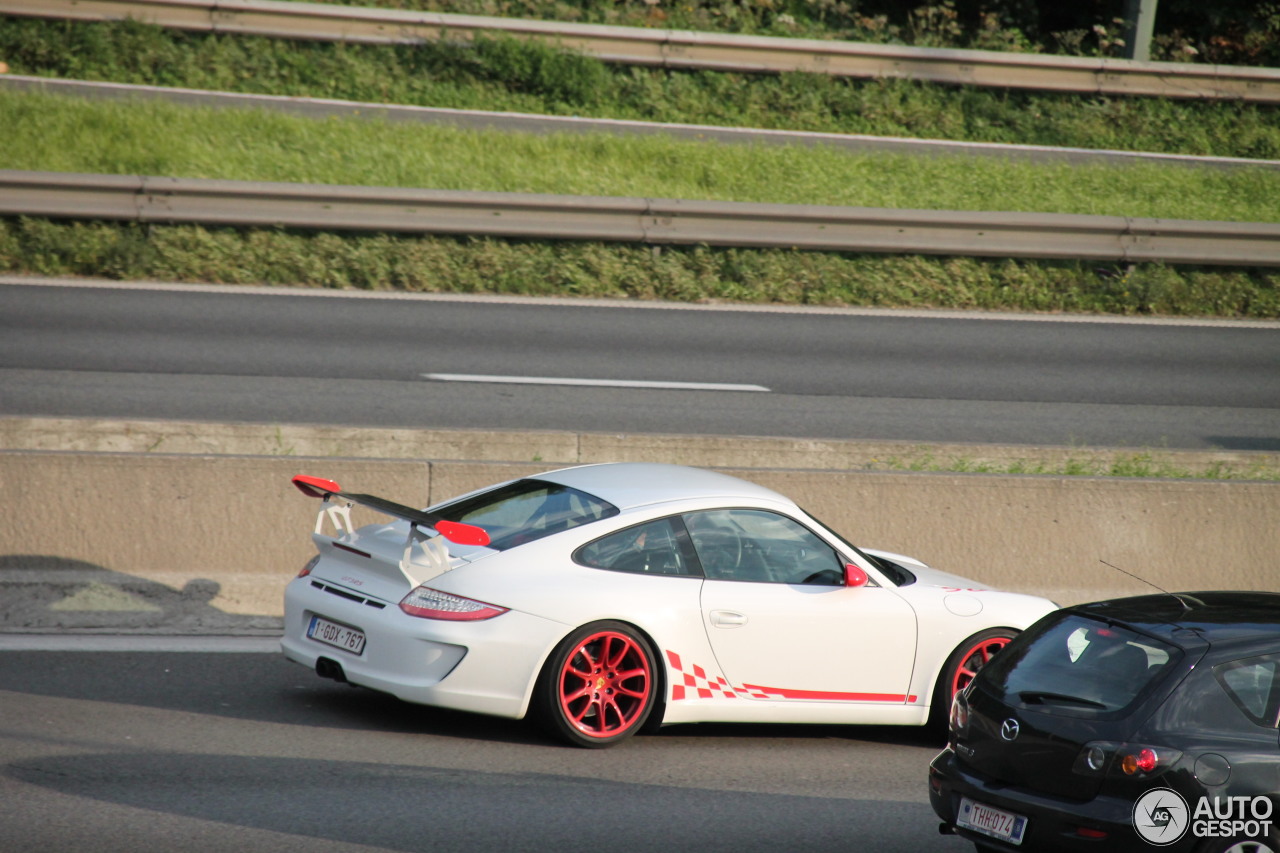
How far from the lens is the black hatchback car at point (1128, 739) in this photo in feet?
15.5

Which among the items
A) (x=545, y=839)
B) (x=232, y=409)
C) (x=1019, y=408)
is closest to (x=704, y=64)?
(x=1019, y=408)

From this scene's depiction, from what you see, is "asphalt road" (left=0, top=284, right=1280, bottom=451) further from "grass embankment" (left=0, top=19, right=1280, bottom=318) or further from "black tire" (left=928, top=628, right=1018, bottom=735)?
"black tire" (left=928, top=628, right=1018, bottom=735)

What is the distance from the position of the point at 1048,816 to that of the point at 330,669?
346 cm

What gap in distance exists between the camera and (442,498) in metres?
8.81

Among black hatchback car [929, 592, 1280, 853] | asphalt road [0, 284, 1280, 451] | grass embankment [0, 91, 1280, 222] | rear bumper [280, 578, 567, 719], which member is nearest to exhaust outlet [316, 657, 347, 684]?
rear bumper [280, 578, 567, 719]

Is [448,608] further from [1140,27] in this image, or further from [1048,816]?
[1140,27]

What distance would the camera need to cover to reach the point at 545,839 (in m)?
5.46

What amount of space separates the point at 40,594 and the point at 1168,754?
6163 millimetres

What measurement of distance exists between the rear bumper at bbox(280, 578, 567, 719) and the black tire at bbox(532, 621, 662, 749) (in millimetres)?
90

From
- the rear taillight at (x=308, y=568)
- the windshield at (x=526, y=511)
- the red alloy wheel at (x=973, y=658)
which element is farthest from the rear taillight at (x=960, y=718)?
the rear taillight at (x=308, y=568)

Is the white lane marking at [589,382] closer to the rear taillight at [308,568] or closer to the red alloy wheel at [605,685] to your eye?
the rear taillight at [308,568]

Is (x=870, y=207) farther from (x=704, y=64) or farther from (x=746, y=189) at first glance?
(x=704, y=64)

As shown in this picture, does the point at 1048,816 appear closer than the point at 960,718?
Yes

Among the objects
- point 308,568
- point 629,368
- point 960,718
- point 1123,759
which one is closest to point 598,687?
point 308,568
